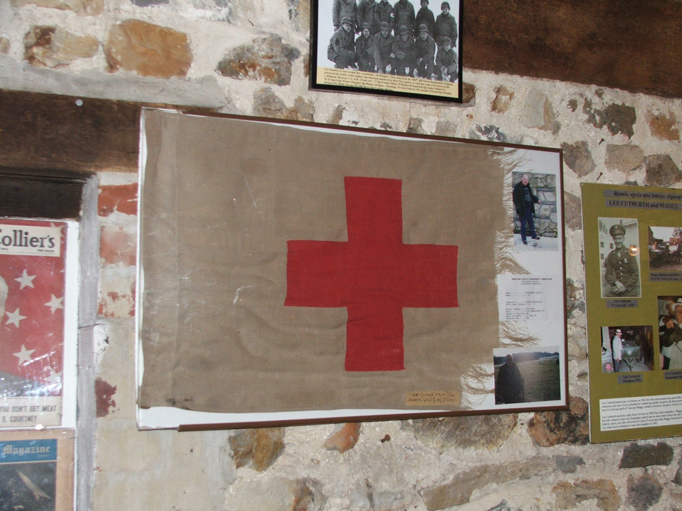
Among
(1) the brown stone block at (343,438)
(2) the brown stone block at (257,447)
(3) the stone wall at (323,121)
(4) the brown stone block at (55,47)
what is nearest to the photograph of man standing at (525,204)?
(3) the stone wall at (323,121)

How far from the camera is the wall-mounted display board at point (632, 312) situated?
1325mm

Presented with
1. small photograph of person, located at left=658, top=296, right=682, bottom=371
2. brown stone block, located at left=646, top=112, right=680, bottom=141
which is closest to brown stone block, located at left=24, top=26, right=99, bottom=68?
brown stone block, located at left=646, top=112, right=680, bottom=141

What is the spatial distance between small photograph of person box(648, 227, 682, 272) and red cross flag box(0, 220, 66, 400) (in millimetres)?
1572

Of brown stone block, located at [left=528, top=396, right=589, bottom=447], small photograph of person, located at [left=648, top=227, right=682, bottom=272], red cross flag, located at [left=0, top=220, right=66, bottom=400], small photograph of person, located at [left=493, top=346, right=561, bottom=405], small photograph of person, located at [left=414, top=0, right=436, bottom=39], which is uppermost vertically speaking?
small photograph of person, located at [left=414, top=0, right=436, bottom=39]

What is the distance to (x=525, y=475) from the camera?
4.11 ft

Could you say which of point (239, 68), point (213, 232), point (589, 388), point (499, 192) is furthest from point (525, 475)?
point (239, 68)

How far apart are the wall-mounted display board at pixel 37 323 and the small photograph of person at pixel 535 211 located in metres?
1.09

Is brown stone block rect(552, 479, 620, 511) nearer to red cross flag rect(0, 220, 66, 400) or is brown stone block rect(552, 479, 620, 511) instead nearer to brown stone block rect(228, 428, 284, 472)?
brown stone block rect(228, 428, 284, 472)

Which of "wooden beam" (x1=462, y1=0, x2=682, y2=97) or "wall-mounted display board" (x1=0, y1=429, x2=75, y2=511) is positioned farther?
"wooden beam" (x1=462, y1=0, x2=682, y2=97)

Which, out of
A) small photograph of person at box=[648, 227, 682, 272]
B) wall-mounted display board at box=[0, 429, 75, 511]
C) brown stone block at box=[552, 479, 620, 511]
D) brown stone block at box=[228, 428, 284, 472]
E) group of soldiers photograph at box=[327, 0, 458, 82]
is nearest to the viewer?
wall-mounted display board at box=[0, 429, 75, 511]

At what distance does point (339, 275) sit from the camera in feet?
3.66

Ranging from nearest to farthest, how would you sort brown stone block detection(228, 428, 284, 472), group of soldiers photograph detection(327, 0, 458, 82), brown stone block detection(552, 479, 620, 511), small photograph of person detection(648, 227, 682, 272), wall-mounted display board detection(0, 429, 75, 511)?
1. wall-mounted display board detection(0, 429, 75, 511)
2. brown stone block detection(228, 428, 284, 472)
3. group of soldiers photograph detection(327, 0, 458, 82)
4. brown stone block detection(552, 479, 620, 511)
5. small photograph of person detection(648, 227, 682, 272)

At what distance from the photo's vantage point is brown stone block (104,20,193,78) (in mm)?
1064

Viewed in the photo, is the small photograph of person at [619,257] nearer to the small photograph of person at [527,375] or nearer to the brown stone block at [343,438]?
the small photograph of person at [527,375]
